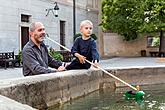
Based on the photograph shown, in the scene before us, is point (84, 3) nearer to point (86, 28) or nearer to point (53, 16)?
point (53, 16)

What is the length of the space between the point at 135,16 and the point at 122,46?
271 inches

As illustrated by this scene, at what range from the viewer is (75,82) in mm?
8844

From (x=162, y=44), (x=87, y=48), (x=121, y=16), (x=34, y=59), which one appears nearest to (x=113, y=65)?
(x=121, y=16)

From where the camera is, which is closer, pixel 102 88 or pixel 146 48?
pixel 102 88

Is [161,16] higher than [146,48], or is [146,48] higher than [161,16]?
[161,16]

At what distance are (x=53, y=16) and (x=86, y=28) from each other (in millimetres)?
23427

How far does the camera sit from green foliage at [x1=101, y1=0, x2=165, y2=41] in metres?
37.3

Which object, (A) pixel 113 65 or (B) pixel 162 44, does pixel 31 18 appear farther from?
(B) pixel 162 44

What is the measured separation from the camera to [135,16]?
38.2 meters

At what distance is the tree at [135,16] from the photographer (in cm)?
3728

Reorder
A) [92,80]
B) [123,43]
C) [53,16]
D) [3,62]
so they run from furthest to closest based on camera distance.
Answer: [123,43] → [53,16] → [3,62] → [92,80]

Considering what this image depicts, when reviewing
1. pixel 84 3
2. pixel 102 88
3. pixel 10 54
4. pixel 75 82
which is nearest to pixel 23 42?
pixel 10 54

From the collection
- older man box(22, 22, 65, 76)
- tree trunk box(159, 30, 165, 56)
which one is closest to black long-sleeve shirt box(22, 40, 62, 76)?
older man box(22, 22, 65, 76)

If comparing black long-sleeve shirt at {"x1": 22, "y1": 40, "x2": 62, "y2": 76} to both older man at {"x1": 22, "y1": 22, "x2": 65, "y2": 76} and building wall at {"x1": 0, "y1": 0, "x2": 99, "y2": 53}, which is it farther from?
building wall at {"x1": 0, "y1": 0, "x2": 99, "y2": 53}
